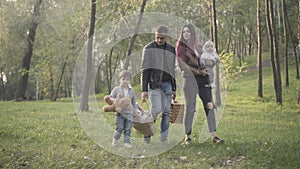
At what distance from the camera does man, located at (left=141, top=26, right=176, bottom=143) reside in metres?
Result: 6.38

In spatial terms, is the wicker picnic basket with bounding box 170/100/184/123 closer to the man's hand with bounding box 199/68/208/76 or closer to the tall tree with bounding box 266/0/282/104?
the man's hand with bounding box 199/68/208/76

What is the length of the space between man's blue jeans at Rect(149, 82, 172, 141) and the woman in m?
0.38

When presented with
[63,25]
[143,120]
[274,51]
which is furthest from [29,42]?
[143,120]

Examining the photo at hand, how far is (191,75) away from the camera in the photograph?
21.6 feet

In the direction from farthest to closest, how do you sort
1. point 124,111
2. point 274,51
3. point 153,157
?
point 274,51 → point 124,111 → point 153,157

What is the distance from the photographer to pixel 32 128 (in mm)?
9000

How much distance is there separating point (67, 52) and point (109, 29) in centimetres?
1970

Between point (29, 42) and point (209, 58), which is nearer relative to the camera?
point (209, 58)

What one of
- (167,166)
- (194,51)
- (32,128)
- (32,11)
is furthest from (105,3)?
(32,11)

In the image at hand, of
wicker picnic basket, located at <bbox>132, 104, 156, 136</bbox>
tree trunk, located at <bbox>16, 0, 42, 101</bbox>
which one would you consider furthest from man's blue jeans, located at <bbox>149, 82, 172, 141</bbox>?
tree trunk, located at <bbox>16, 0, 42, 101</bbox>

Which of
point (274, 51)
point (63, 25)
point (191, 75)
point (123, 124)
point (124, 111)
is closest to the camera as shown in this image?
point (124, 111)

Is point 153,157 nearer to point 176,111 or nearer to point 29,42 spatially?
point 176,111

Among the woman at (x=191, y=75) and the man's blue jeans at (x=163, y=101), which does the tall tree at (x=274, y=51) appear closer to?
the woman at (x=191, y=75)

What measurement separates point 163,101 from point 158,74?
0.54 m
